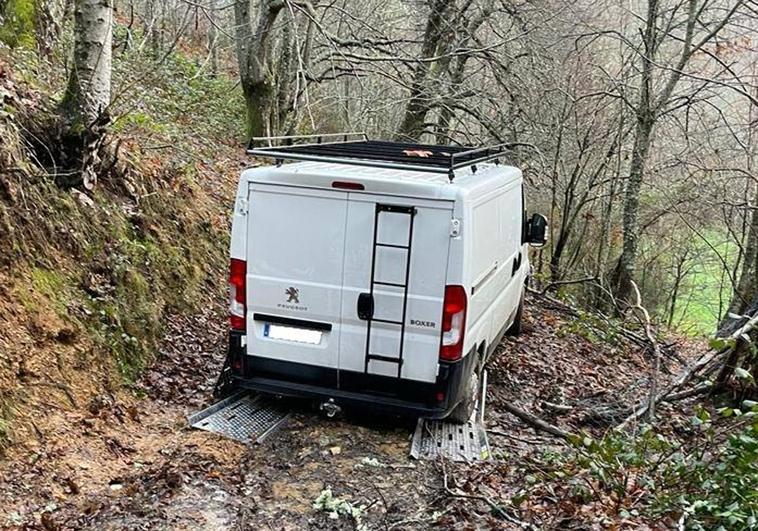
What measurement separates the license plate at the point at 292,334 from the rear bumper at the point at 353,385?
240 millimetres

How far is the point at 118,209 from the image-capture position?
8289 millimetres

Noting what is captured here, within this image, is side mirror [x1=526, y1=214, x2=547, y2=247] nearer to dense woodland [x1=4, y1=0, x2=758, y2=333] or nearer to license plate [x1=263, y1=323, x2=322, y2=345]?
dense woodland [x1=4, y1=0, x2=758, y2=333]

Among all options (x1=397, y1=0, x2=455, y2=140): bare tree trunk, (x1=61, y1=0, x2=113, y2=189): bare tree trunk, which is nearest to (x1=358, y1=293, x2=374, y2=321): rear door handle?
(x1=61, y1=0, x2=113, y2=189): bare tree trunk

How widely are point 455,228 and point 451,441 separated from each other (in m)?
2.11

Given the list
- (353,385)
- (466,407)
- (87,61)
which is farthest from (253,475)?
(87,61)

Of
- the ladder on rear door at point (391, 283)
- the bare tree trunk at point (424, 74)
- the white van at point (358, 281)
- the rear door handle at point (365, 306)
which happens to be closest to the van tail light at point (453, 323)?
the white van at point (358, 281)

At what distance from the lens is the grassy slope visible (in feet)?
19.3

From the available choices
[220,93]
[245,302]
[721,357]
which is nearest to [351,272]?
[245,302]

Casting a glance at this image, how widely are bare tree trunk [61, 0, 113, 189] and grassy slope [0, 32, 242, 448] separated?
319mm

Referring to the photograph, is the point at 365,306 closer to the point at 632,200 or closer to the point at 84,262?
the point at 84,262

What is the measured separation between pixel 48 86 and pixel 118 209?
2.24 meters

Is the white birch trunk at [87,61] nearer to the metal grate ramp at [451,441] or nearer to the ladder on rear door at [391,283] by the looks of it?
the ladder on rear door at [391,283]

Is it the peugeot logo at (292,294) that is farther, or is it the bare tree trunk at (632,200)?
the bare tree trunk at (632,200)

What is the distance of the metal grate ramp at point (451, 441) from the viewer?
6252mm
